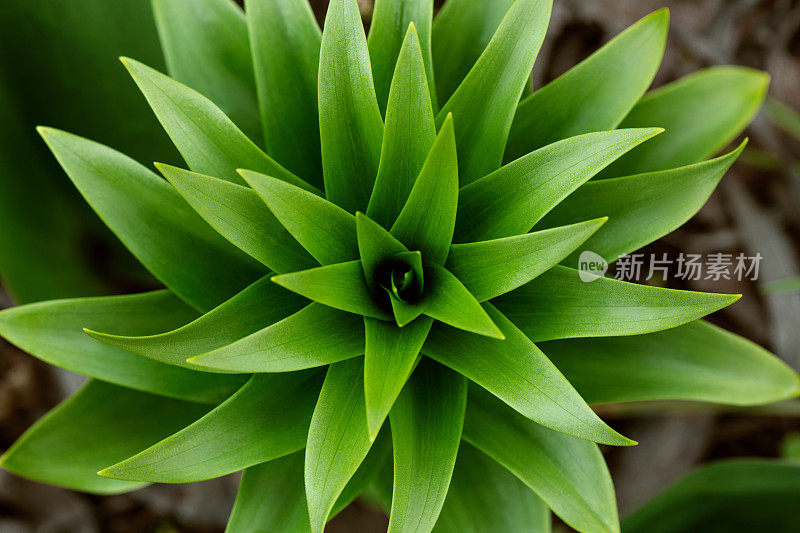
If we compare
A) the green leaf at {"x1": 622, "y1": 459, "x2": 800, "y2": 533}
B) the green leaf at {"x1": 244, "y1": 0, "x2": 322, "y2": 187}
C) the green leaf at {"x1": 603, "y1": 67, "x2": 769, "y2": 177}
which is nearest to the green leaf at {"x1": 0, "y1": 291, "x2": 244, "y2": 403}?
the green leaf at {"x1": 244, "y1": 0, "x2": 322, "y2": 187}

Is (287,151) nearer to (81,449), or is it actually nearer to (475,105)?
(475,105)

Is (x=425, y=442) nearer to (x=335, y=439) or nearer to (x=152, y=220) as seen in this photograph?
(x=335, y=439)

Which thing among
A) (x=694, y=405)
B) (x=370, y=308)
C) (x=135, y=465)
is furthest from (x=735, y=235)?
(x=135, y=465)

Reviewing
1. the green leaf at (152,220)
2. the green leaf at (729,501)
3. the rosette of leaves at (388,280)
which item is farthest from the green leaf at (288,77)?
the green leaf at (729,501)

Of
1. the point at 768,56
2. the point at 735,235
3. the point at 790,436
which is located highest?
the point at 768,56

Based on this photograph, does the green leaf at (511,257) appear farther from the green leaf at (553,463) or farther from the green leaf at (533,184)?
the green leaf at (553,463)

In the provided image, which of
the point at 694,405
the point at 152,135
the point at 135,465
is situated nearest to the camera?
the point at 135,465

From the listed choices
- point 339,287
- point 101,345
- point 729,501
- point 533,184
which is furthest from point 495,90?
point 729,501
